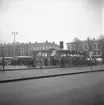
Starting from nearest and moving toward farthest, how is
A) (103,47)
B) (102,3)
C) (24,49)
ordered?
Result: (102,3) → (103,47) → (24,49)

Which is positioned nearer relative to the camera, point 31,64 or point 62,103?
point 62,103

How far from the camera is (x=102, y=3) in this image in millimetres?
11258

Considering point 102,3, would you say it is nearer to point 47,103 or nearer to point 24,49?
point 47,103

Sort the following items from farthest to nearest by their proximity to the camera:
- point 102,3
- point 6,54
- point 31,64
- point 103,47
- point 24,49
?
point 24,49 < point 6,54 < point 103,47 < point 31,64 < point 102,3

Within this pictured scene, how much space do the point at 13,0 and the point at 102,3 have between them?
19.8 feet

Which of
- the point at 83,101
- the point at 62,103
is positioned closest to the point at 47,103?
the point at 62,103

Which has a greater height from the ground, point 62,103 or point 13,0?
point 13,0

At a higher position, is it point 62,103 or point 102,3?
point 102,3

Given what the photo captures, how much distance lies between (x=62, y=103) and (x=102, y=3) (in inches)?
302

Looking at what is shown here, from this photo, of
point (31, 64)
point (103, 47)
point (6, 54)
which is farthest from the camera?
point (6, 54)

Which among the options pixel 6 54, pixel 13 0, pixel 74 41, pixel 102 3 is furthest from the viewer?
pixel 6 54

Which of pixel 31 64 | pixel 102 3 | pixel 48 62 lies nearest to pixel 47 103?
pixel 102 3

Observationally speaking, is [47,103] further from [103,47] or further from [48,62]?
[103,47]

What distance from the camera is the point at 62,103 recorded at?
614cm
